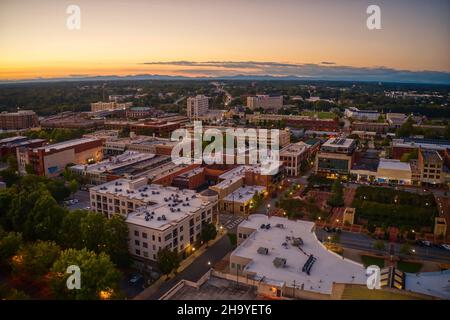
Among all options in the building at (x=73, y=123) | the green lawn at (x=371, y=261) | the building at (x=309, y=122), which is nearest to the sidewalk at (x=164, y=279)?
the green lawn at (x=371, y=261)

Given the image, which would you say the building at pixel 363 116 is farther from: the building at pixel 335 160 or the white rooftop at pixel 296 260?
the white rooftop at pixel 296 260

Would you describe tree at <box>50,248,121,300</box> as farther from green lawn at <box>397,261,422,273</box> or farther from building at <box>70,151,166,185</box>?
building at <box>70,151,166,185</box>

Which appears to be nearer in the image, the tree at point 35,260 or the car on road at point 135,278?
the tree at point 35,260

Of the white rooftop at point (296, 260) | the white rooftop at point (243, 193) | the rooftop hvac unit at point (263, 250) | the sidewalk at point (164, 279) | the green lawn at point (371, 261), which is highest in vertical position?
the rooftop hvac unit at point (263, 250)

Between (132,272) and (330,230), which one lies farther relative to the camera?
(330,230)

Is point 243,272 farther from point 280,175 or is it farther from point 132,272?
point 280,175

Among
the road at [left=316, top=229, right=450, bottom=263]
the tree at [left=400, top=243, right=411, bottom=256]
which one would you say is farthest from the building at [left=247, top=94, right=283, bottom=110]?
the tree at [left=400, top=243, right=411, bottom=256]
